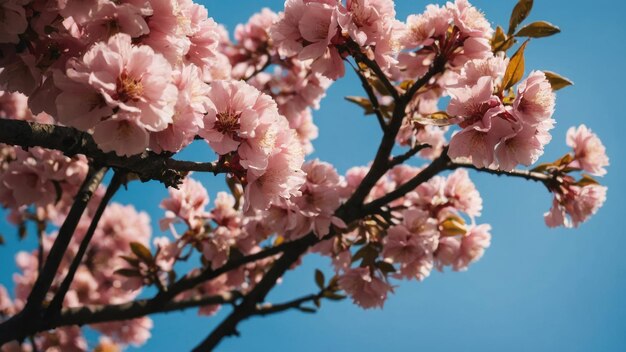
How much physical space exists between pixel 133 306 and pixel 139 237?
1574 mm

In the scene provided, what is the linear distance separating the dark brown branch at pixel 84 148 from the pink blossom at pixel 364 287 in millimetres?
1400

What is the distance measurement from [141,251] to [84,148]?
1415mm

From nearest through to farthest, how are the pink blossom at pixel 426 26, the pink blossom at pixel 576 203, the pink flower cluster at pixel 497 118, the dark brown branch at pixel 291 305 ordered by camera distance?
1. the pink flower cluster at pixel 497 118
2. the pink blossom at pixel 426 26
3. the pink blossom at pixel 576 203
4. the dark brown branch at pixel 291 305

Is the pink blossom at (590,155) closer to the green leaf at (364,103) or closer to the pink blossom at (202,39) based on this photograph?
the green leaf at (364,103)

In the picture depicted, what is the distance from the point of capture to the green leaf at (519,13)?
2.02 metres

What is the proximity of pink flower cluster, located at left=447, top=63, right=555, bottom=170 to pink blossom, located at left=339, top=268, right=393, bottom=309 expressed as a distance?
1179mm

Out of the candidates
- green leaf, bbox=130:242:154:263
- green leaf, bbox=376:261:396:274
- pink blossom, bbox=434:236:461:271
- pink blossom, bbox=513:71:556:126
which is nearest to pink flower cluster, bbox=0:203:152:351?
green leaf, bbox=130:242:154:263

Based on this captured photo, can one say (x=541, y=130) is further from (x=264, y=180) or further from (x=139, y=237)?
(x=139, y=237)

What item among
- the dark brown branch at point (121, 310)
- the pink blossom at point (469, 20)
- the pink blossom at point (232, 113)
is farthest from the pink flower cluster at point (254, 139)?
the dark brown branch at point (121, 310)

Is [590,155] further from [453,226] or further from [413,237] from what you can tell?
[413,237]

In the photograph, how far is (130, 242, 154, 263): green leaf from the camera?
2701 millimetres

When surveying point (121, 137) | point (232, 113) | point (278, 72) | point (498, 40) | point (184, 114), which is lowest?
point (121, 137)

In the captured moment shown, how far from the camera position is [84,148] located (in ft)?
4.63

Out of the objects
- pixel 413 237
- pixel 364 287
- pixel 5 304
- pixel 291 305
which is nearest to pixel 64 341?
pixel 5 304
